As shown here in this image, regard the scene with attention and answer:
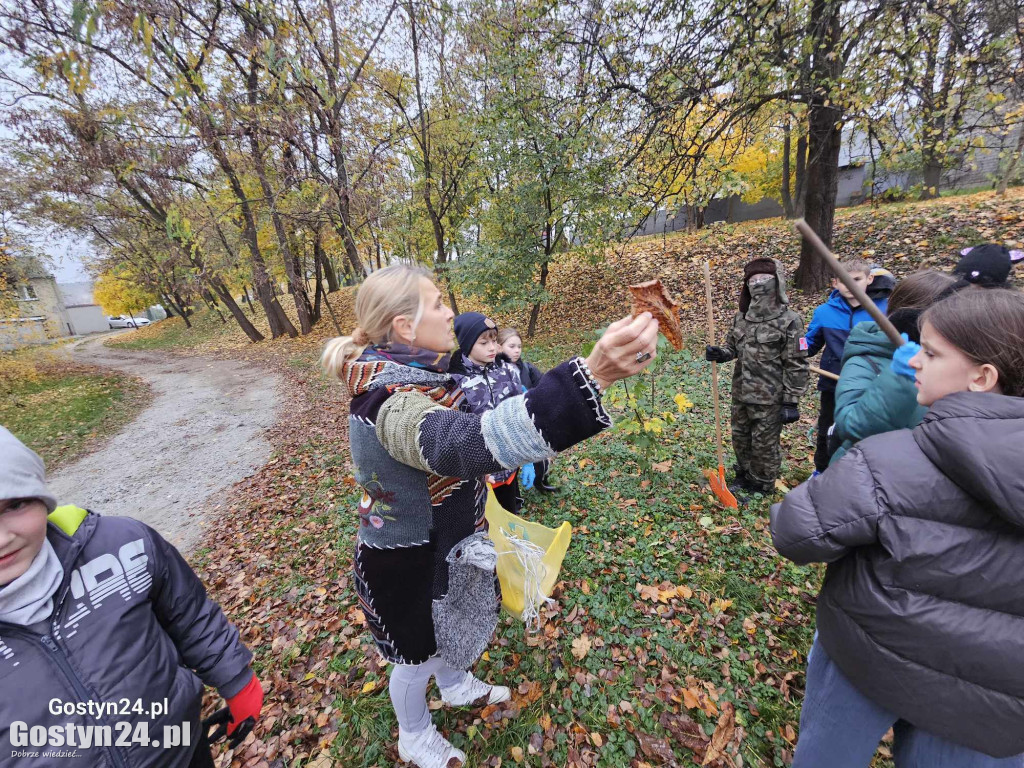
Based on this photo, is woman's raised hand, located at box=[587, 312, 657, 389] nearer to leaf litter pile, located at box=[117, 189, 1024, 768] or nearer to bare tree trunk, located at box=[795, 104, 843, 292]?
leaf litter pile, located at box=[117, 189, 1024, 768]

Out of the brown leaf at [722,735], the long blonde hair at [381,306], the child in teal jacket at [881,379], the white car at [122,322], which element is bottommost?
the brown leaf at [722,735]

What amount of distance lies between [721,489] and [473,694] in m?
2.84

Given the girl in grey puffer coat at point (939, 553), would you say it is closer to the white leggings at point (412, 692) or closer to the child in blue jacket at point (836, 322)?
the white leggings at point (412, 692)

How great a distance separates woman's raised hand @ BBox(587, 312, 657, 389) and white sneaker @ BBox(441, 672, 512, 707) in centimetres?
238

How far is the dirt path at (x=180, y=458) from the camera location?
6.22 m

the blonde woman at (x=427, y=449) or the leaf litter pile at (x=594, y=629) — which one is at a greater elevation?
the blonde woman at (x=427, y=449)

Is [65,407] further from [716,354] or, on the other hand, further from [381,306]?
[716,354]

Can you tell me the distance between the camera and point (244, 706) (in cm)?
179

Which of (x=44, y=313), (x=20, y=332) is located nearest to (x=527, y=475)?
(x=20, y=332)

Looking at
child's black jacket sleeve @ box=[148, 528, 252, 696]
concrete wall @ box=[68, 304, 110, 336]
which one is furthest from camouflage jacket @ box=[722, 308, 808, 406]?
concrete wall @ box=[68, 304, 110, 336]

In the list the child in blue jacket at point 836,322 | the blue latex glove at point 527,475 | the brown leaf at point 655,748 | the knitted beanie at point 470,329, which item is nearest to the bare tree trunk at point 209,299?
the knitted beanie at point 470,329

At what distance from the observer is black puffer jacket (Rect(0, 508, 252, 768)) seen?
3.90 feet

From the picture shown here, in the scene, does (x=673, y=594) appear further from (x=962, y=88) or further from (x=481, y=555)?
(x=962, y=88)

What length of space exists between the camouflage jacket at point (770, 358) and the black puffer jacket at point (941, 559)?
2.66m
